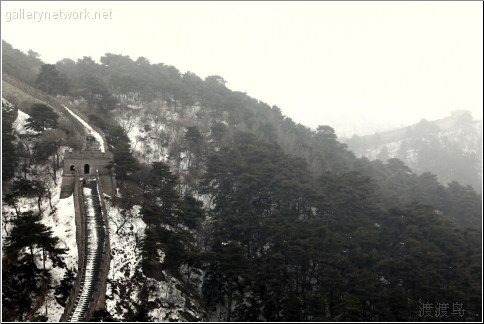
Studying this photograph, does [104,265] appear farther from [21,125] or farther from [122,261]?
[21,125]

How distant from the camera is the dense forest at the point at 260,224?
2781 centimetres

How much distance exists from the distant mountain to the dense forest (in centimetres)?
4073

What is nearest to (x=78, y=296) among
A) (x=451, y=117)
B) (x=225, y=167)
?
(x=225, y=167)

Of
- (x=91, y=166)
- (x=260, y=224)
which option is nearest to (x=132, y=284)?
(x=260, y=224)

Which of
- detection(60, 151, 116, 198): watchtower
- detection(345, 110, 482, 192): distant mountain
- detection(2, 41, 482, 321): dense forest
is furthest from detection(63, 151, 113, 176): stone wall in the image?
detection(345, 110, 482, 192): distant mountain

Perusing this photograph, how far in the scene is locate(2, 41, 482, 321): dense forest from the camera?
27812 mm

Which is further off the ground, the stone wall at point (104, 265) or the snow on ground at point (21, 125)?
the snow on ground at point (21, 125)

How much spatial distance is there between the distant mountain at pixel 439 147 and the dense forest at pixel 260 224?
40727 millimetres

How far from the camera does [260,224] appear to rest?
3519 centimetres

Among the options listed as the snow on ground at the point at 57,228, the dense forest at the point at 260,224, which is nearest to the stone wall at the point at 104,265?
the dense forest at the point at 260,224

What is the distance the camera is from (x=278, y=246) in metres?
33.3

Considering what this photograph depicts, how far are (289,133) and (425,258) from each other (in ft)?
104

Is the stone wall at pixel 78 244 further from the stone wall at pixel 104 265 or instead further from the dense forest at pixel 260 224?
the dense forest at pixel 260 224

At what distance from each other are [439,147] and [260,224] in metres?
77.5
